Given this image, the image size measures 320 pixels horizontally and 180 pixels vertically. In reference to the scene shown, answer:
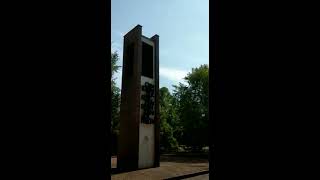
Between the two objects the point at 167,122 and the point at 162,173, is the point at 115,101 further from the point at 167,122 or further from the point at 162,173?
the point at 162,173

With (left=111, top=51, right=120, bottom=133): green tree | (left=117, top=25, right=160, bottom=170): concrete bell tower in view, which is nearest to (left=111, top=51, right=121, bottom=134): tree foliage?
(left=111, top=51, right=120, bottom=133): green tree

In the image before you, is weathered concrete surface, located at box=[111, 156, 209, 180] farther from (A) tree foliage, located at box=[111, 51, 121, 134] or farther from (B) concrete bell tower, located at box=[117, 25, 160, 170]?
(A) tree foliage, located at box=[111, 51, 121, 134]

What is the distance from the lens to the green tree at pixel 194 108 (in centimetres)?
3731

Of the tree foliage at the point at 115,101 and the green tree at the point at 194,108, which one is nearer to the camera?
the tree foliage at the point at 115,101

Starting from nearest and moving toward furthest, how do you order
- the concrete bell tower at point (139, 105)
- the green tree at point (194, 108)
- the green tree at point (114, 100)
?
the concrete bell tower at point (139, 105) < the green tree at point (114, 100) < the green tree at point (194, 108)

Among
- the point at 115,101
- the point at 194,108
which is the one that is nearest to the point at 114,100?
the point at 115,101

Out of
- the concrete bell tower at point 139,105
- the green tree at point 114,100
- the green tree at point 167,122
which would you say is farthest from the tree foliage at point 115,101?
the concrete bell tower at point 139,105

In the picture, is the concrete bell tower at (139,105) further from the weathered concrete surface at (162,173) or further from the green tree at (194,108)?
the green tree at (194,108)
